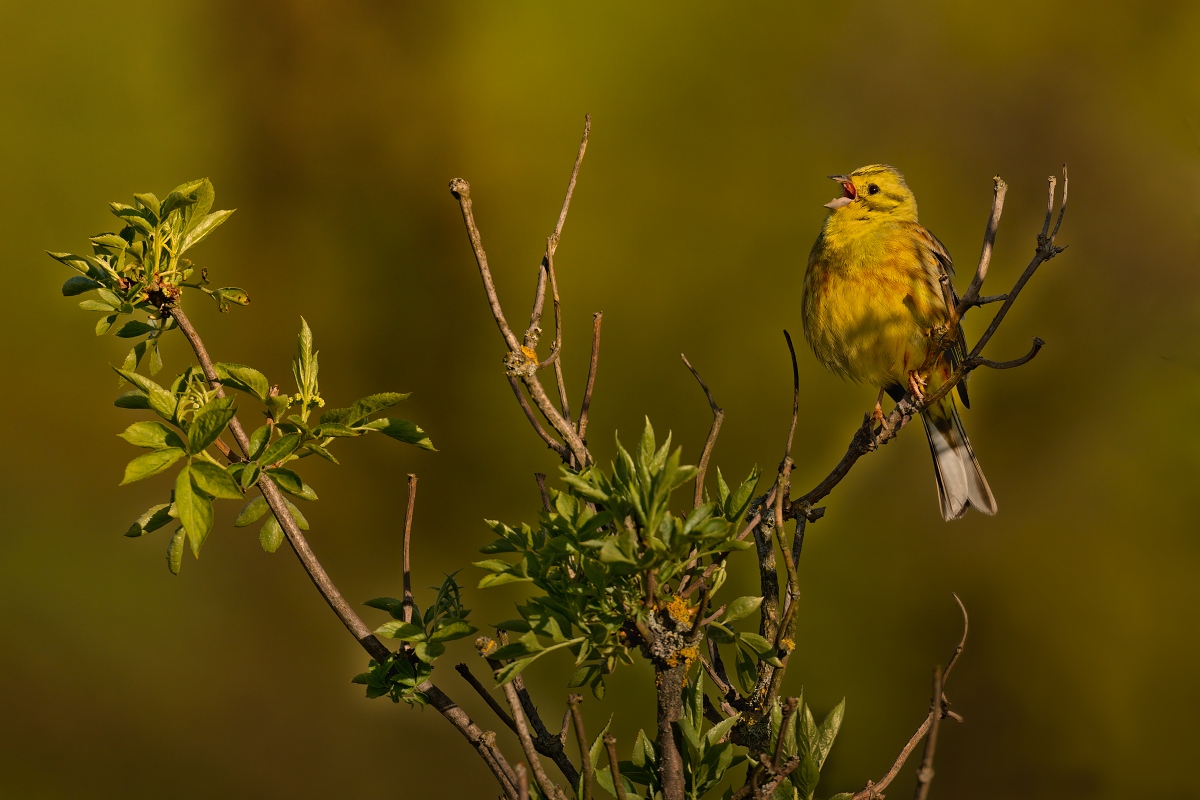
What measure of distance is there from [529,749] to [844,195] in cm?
150

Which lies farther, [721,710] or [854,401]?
[854,401]

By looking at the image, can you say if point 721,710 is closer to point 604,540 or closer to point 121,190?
point 604,540

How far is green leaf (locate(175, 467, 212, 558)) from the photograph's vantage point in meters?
0.58

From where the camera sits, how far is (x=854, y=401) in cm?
199

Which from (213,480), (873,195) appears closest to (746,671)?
(213,480)

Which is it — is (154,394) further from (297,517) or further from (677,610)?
(677,610)

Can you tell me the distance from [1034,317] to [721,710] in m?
1.41

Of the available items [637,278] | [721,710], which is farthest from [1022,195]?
Result: [721,710]

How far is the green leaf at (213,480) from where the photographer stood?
1.96ft

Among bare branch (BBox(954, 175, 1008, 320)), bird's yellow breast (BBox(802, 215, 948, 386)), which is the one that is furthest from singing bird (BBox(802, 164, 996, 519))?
bare branch (BBox(954, 175, 1008, 320))

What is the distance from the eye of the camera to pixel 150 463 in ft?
1.94

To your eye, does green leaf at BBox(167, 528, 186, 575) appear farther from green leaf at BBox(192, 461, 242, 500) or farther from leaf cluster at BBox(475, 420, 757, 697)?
leaf cluster at BBox(475, 420, 757, 697)

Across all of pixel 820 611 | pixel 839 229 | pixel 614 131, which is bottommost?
pixel 820 611

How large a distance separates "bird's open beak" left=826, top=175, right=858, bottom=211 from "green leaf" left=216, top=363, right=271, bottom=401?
139 cm
